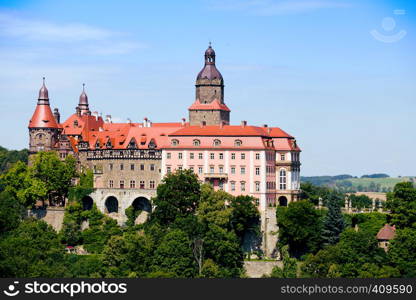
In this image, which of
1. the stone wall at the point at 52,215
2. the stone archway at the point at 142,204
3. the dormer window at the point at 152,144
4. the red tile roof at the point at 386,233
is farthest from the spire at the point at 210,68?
the red tile roof at the point at 386,233

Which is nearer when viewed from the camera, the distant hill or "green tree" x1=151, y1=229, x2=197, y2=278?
"green tree" x1=151, y1=229, x2=197, y2=278

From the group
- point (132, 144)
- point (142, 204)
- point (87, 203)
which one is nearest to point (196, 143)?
point (132, 144)

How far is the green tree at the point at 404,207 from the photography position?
101500 millimetres

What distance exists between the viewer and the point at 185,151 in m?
112

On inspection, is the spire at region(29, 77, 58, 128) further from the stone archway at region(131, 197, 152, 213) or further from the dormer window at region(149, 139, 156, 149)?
the stone archway at region(131, 197, 152, 213)

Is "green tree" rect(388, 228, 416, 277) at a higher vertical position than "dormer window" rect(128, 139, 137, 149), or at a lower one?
lower

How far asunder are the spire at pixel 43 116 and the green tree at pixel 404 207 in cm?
3551

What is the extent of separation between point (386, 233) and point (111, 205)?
27.3 m

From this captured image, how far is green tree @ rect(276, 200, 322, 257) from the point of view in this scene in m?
103

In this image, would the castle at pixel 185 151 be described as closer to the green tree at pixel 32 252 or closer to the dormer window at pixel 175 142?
the dormer window at pixel 175 142

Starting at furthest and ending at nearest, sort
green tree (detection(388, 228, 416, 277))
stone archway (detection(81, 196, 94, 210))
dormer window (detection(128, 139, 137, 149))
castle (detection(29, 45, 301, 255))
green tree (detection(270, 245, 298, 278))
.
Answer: dormer window (detection(128, 139, 137, 149)) < stone archway (detection(81, 196, 94, 210)) < castle (detection(29, 45, 301, 255)) < green tree (detection(270, 245, 298, 278)) < green tree (detection(388, 228, 416, 277))

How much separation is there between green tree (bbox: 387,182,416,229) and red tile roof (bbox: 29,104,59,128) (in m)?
35.5

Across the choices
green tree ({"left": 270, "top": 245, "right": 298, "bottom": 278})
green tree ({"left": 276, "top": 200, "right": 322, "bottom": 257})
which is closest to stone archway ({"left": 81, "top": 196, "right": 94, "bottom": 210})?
green tree ({"left": 276, "top": 200, "right": 322, "bottom": 257})

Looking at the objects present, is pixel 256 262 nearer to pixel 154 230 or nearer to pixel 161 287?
pixel 154 230
